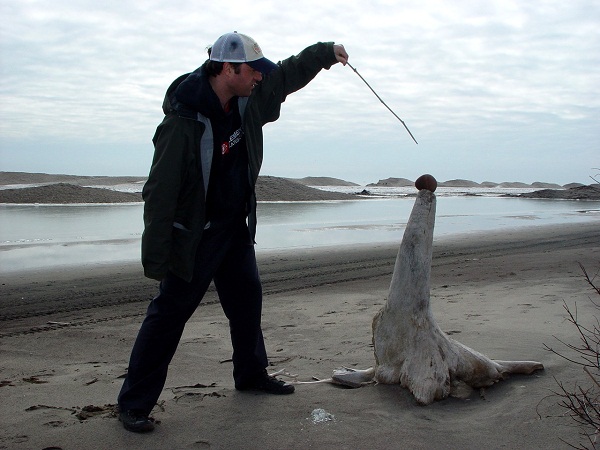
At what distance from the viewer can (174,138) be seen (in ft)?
12.2

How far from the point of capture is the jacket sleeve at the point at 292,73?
14.0ft

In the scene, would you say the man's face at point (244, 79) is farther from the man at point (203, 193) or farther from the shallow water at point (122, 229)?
the shallow water at point (122, 229)

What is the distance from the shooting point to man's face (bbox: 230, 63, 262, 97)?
12.8 ft

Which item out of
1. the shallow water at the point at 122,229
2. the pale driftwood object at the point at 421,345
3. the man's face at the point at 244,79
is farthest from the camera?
the shallow water at the point at 122,229

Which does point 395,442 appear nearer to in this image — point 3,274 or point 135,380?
point 135,380

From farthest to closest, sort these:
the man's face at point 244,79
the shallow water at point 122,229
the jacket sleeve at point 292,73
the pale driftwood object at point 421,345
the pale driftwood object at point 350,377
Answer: the shallow water at point 122,229 → the pale driftwood object at point 350,377 → the jacket sleeve at point 292,73 → the pale driftwood object at point 421,345 → the man's face at point 244,79

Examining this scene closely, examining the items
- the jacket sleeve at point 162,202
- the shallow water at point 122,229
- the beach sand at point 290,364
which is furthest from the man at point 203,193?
the shallow water at point 122,229

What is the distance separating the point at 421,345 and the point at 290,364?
4.18ft

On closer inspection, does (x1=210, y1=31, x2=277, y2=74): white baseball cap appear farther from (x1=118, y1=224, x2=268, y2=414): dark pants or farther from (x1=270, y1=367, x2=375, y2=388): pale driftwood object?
(x1=270, y1=367, x2=375, y2=388): pale driftwood object

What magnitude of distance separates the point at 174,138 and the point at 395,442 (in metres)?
2.03

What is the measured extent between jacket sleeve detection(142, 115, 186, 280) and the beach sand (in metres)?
0.97

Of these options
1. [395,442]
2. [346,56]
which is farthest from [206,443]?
[346,56]

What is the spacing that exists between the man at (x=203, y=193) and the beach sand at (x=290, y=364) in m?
0.45

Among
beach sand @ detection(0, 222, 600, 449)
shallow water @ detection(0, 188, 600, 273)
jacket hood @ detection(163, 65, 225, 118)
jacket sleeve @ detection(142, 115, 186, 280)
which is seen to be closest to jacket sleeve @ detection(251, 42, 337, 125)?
jacket hood @ detection(163, 65, 225, 118)
